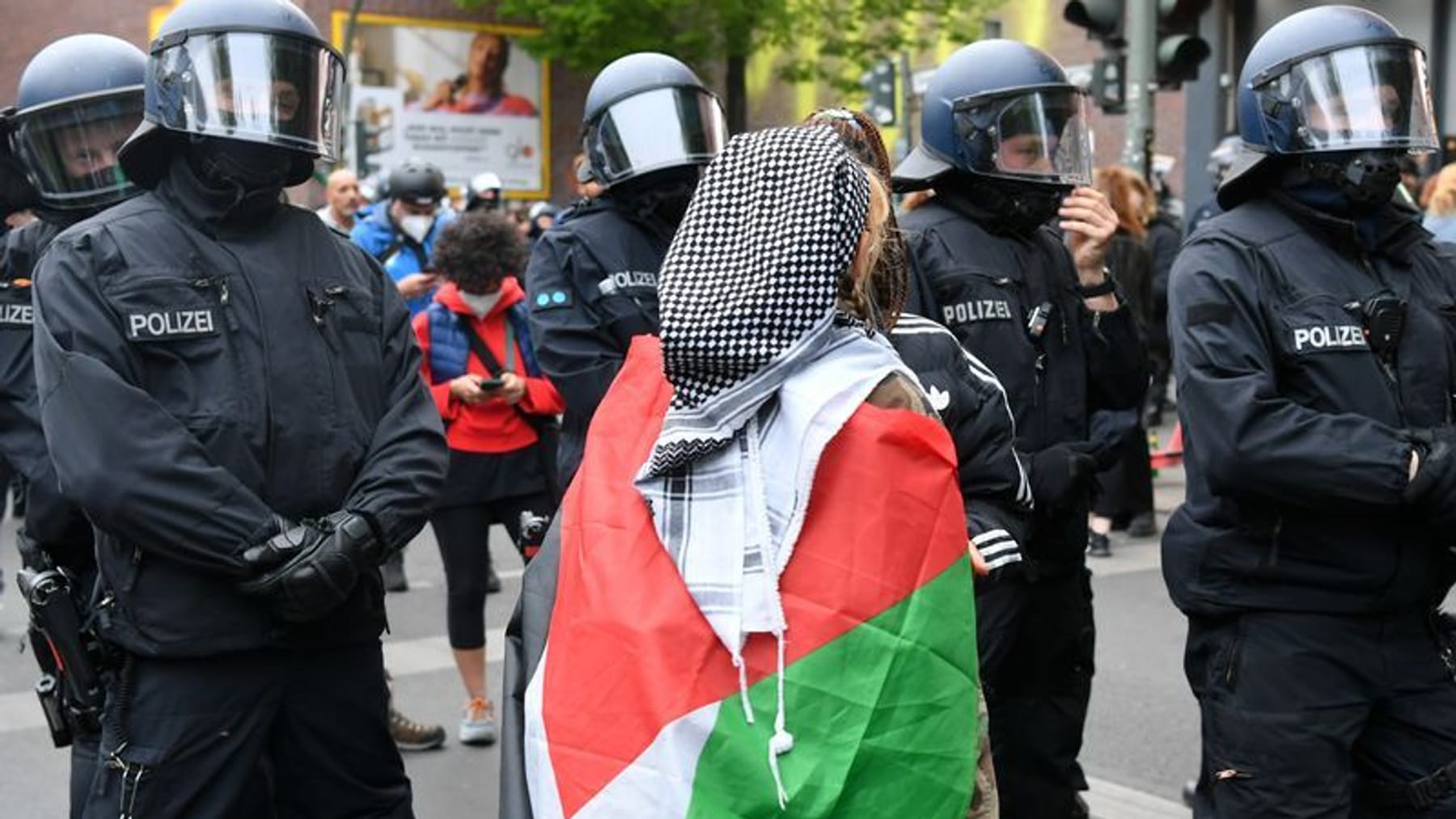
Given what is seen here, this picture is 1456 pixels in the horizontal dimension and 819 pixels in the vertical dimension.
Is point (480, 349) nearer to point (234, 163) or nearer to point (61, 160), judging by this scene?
point (61, 160)

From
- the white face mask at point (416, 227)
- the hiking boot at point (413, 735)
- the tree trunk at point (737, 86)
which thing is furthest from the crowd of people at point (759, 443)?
the tree trunk at point (737, 86)

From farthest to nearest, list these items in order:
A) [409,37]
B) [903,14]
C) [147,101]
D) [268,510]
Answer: [409,37] < [903,14] < [147,101] < [268,510]

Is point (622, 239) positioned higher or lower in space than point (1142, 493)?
higher

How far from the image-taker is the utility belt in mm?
3764

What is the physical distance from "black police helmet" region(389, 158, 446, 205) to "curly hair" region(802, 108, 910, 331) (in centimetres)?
602

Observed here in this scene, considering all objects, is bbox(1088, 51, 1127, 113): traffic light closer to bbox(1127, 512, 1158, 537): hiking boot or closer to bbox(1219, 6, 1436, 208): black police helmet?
bbox(1127, 512, 1158, 537): hiking boot

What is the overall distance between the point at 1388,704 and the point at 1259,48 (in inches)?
58.1

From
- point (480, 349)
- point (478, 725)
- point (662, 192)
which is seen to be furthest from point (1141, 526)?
point (662, 192)

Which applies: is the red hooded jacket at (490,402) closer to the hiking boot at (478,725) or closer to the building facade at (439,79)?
the hiking boot at (478,725)

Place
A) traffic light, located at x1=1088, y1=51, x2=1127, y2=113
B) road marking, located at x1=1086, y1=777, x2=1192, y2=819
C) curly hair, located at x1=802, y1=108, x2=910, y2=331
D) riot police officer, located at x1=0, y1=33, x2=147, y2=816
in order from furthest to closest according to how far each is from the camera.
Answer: traffic light, located at x1=1088, y1=51, x2=1127, y2=113, road marking, located at x1=1086, y1=777, x2=1192, y2=819, riot police officer, located at x1=0, y1=33, x2=147, y2=816, curly hair, located at x1=802, y1=108, x2=910, y2=331

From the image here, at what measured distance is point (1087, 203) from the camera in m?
4.84

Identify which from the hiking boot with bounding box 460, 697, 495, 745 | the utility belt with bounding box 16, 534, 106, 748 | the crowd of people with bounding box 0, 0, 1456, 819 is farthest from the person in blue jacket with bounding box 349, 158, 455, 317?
the utility belt with bounding box 16, 534, 106, 748

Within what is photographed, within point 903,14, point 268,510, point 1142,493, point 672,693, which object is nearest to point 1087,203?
point 268,510

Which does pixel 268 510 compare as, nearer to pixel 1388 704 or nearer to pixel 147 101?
pixel 147 101
